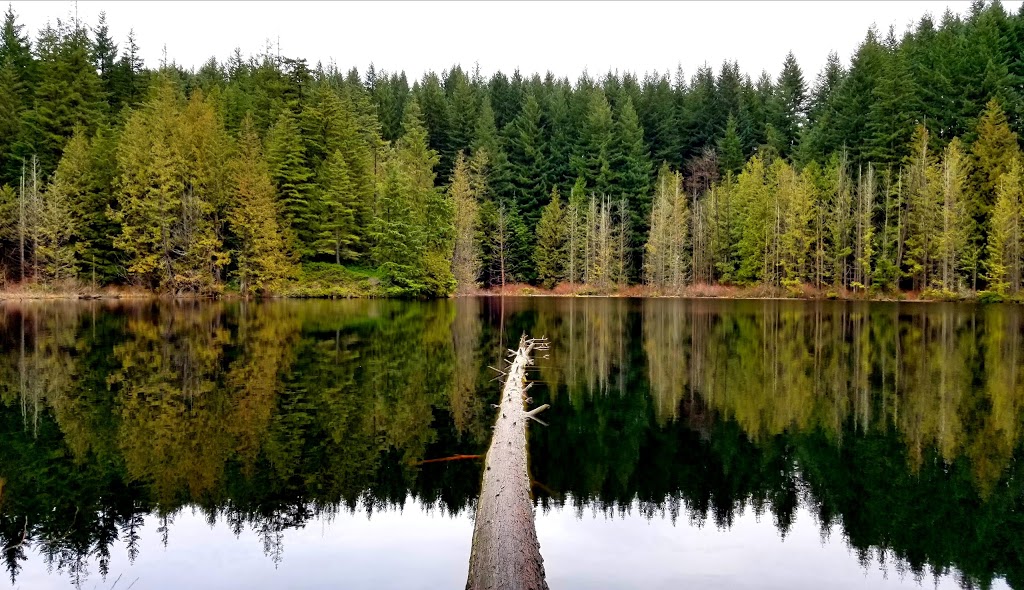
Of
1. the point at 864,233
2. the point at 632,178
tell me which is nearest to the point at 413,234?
the point at 632,178

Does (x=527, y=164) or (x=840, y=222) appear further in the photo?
(x=527, y=164)

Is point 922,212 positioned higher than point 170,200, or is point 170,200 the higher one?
point 170,200

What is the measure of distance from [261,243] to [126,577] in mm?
46947

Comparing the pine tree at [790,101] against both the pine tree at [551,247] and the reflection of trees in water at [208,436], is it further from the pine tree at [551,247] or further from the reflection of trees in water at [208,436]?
the reflection of trees in water at [208,436]

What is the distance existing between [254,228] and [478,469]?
45.1 m

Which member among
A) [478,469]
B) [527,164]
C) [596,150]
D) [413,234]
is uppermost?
[596,150]

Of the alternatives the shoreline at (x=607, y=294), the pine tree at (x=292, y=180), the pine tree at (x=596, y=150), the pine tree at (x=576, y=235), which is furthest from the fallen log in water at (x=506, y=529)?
the pine tree at (x=596, y=150)

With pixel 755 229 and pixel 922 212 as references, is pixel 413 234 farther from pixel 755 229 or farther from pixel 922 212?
pixel 922 212

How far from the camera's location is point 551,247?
68.1 meters

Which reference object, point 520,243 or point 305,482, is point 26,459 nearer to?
point 305,482

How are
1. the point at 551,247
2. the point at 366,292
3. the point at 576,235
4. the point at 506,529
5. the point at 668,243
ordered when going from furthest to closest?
the point at 551,247 < the point at 576,235 < the point at 668,243 < the point at 366,292 < the point at 506,529

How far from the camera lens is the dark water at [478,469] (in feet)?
21.5

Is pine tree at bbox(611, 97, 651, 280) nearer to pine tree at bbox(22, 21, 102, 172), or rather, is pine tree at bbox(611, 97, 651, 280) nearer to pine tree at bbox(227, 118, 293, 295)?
pine tree at bbox(227, 118, 293, 295)

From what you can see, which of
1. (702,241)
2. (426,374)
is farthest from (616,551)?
(702,241)
